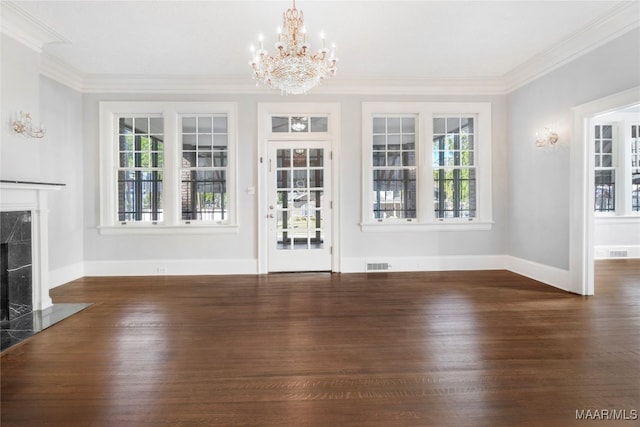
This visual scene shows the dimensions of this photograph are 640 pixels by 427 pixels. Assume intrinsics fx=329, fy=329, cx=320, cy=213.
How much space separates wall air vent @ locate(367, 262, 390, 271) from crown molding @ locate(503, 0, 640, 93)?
3.26 m

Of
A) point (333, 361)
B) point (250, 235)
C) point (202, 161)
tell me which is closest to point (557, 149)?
point (333, 361)

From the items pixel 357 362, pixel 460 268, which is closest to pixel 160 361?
pixel 357 362

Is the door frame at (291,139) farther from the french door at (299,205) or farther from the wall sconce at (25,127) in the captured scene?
the wall sconce at (25,127)

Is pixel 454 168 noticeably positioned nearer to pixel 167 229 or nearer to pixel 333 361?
pixel 333 361

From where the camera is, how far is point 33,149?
3.43 meters

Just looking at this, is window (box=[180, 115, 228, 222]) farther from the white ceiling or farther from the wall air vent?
the wall air vent

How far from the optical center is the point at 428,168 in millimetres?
5109

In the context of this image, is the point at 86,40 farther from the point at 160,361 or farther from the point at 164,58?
the point at 160,361

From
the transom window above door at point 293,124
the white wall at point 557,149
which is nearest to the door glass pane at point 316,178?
the transom window above door at point 293,124

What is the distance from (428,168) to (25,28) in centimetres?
509

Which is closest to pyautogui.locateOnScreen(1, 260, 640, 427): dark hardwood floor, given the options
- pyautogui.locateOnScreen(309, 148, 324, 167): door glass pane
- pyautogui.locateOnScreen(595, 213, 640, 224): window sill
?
pyautogui.locateOnScreen(309, 148, 324, 167): door glass pane

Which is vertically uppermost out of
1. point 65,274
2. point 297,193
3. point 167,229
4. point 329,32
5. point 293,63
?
point 329,32

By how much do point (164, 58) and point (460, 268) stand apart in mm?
5120

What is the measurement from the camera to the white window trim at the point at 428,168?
5.04 meters
